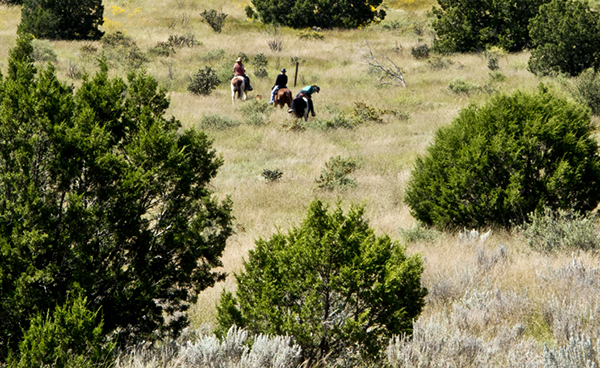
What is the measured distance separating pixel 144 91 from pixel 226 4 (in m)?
49.6

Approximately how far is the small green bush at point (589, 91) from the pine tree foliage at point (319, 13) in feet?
89.3

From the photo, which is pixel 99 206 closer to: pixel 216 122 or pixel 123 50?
pixel 216 122

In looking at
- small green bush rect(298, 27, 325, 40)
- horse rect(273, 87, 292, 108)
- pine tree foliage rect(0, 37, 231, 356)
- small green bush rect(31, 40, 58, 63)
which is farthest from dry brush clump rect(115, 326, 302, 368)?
small green bush rect(298, 27, 325, 40)

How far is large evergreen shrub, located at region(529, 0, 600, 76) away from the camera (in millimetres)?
22875

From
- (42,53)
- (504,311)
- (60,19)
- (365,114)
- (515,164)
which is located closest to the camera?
(504,311)

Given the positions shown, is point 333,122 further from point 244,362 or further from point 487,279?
point 244,362

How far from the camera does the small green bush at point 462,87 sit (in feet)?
74.9

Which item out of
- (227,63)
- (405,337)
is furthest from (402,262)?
(227,63)

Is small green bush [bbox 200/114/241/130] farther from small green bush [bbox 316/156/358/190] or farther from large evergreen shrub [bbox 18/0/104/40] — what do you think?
large evergreen shrub [bbox 18/0/104/40]

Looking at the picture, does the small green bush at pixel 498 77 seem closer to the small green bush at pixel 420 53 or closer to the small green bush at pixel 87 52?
the small green bush at pixel 420 53

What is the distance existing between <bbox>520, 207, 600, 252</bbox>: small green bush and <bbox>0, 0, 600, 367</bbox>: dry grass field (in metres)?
0.21

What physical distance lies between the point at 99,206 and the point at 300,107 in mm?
15401

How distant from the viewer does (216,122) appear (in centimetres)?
1817

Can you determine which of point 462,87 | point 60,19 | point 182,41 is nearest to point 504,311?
point 462,87
